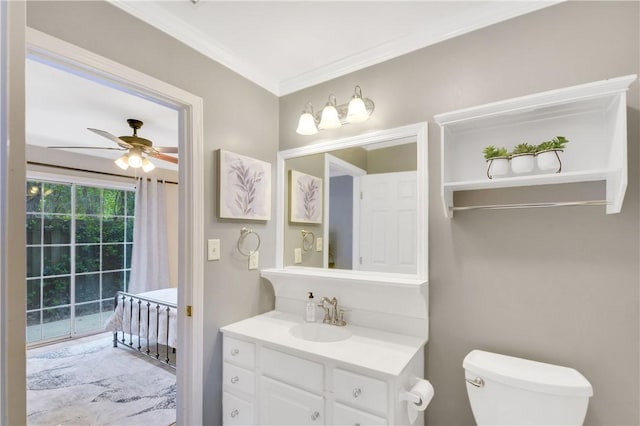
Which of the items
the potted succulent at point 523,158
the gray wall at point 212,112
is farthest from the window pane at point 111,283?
the potted succulent at point 523,158

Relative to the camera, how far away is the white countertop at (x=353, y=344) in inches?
54.6

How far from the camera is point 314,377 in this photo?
148cm

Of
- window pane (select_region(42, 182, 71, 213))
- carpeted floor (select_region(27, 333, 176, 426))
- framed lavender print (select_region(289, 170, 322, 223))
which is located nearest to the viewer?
framed lavender print (select_region(289, 170, 322, 223))

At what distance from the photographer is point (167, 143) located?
392 centimetres

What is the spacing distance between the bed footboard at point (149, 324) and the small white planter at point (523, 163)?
3.09m

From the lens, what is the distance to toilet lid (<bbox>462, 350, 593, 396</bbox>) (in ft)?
3.91

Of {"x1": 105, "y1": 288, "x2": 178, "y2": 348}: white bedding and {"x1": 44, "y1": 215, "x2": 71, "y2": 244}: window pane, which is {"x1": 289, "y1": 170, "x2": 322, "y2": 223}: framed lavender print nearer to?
{"x1": 105, "y1": 288, "x2": 178, "y2": 348}: white bedding

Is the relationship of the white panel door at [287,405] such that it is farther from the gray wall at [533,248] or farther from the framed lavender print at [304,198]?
the framed lavender print at [304,198]

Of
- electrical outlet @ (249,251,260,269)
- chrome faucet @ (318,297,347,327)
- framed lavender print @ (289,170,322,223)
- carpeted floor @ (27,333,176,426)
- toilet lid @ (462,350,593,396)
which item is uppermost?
framed lavender print @ (289,170,322,223)

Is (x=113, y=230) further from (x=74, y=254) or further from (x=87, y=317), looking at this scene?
(x=87, y=317)

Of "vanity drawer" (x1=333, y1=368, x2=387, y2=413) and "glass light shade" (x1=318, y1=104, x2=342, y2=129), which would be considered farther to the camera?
"glass light shade" (x1=318, y1=104, x2=342, y2=129)

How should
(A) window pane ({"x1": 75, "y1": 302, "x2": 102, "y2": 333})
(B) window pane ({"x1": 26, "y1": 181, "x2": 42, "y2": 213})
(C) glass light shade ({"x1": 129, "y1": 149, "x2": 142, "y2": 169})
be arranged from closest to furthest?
1. (C) glass light shade ({"x1": 129, "y1": 149, "x2": 142, "y2": 169})
2. (B) window pane ({"x1": 26, "y1": 181, "x2": 42, "y2": 213})
3. (A) window pane ({"x1": 75, "y1": 302, "x2": 102, "y2": 333})

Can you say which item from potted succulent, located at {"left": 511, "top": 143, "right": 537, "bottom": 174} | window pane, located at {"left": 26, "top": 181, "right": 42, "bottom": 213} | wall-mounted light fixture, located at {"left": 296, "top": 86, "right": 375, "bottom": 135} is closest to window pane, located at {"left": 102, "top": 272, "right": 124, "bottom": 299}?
window pane, located at {"left": 26, "top": 181, "right": 42, "bottom": 213}

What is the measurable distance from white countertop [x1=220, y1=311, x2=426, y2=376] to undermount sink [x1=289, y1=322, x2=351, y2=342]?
5 cm
